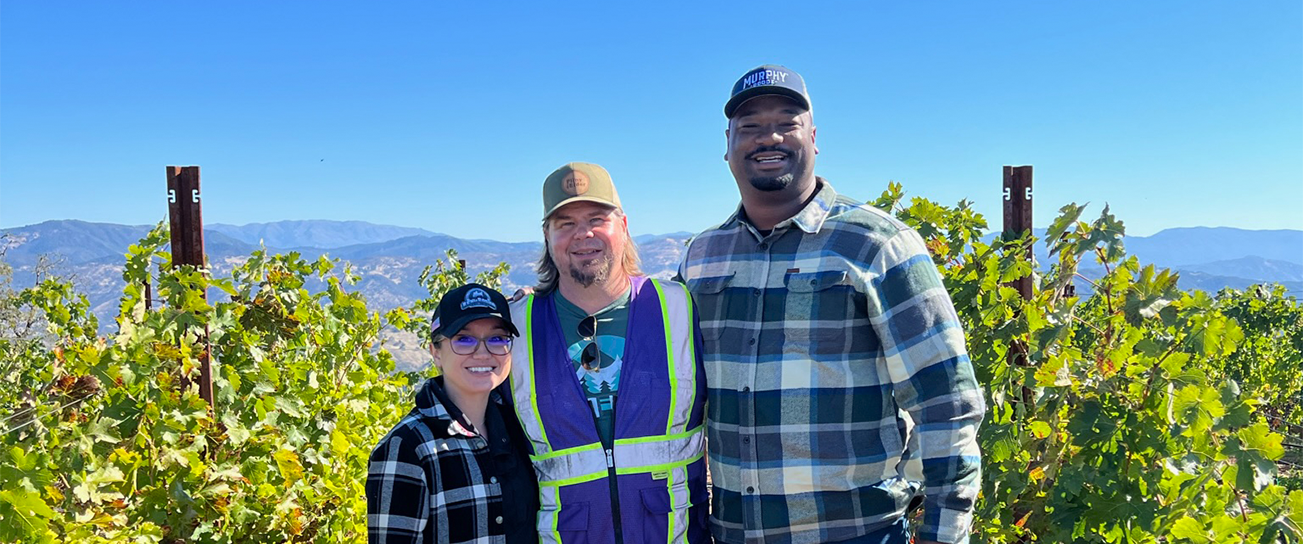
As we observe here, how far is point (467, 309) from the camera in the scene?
2.01m

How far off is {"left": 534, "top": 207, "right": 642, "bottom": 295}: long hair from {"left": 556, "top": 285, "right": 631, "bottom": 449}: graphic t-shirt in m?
0.08

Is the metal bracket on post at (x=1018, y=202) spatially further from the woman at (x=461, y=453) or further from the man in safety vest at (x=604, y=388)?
the woman at (x=461, y=453)

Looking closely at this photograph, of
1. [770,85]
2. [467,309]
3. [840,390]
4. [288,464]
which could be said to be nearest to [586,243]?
[467,309]

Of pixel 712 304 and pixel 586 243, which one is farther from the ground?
pixel 586 243

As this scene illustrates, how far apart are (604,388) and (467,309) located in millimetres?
372

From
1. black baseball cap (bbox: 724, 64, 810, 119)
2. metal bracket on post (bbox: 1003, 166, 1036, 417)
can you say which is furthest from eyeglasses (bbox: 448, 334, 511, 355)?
metal bracket on post (bbox: 1003, 166, 1036, 417)

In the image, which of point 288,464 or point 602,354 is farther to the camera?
point 288,464

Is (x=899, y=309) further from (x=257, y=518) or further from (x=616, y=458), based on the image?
(x=257, y=518)

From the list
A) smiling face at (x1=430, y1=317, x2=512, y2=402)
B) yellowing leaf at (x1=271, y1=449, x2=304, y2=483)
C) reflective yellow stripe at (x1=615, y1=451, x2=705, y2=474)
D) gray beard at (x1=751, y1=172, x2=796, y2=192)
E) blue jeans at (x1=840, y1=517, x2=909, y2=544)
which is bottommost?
yellowing leaf at (x1=271, y1=449, x2=304, y2=483)

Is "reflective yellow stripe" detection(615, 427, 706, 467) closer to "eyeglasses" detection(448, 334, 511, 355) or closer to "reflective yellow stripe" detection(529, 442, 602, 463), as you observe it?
"reflective yellow stripe" detection(529, 442, 602, 463)

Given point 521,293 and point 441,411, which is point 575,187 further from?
point 441,411

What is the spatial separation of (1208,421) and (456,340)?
202cm

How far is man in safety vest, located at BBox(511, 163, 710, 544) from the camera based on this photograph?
2.00m

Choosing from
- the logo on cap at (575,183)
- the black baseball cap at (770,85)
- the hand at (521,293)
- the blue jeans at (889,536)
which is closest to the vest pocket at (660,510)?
the blue jeans at (889,536)
